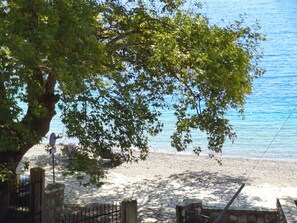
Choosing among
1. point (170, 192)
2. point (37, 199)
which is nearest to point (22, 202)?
point (37, 199)

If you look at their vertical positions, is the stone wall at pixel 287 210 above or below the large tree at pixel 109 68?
below

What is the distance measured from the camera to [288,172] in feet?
78.4

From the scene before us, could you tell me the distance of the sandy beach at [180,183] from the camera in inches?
650

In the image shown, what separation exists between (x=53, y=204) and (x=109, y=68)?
12.2 ft

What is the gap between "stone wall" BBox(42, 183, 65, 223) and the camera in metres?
12.8

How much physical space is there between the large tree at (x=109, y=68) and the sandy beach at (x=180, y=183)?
316cm

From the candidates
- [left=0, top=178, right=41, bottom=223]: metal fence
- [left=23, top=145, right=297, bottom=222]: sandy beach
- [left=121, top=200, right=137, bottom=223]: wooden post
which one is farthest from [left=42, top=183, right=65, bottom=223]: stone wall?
[left=23, top=145, right=297, bottom=222]: sandy beach

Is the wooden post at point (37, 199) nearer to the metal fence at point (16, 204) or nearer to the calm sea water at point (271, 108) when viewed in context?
the metal fence at point (16, 204)

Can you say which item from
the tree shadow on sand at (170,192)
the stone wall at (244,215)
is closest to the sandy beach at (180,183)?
the tree shadow on sand at (170,192)

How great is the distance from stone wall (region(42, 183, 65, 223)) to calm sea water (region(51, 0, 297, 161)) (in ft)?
25.8

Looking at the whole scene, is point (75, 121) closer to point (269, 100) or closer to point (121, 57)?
point (121, 57)

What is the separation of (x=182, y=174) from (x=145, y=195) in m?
4.44

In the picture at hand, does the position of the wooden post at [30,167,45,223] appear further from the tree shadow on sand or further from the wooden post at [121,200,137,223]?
the tree shadow on sand

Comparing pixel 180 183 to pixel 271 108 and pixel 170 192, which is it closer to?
pixel 170 192
